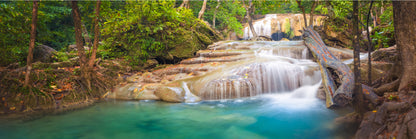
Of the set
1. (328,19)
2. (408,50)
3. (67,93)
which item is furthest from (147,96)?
(328,19)

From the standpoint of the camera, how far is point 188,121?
15.4ft

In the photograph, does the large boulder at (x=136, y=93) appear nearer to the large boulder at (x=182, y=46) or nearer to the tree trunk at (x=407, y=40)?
the large boulder at (x=182, y=46)

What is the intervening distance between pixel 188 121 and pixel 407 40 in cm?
433

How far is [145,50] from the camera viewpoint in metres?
9.09

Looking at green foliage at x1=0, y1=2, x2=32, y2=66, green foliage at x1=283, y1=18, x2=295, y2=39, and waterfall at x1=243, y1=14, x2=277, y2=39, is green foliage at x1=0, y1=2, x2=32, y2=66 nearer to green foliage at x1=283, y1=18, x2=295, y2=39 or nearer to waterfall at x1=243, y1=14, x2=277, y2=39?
waterfall at x1=243, y1=14, x2=277, y2=39

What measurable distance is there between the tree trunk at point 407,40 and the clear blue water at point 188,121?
4.60 ft

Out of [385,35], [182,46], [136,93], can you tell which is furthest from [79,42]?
[385,35]

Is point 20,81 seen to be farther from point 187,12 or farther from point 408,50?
point 408,50

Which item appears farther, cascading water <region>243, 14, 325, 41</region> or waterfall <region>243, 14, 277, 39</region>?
waterfall <region>243, 14, 277, 39</region>

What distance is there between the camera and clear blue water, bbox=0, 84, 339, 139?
3.89 meters

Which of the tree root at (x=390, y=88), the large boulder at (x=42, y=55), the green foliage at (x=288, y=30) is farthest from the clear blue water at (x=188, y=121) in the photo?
the green foliage at (x=288, y=30)

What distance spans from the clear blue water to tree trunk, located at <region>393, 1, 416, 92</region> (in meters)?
1.40

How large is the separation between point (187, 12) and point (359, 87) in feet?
25.8

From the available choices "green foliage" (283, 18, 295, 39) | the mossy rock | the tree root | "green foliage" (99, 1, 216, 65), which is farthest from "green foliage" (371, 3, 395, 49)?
"green foliage" (283, 18, 295, 39)
